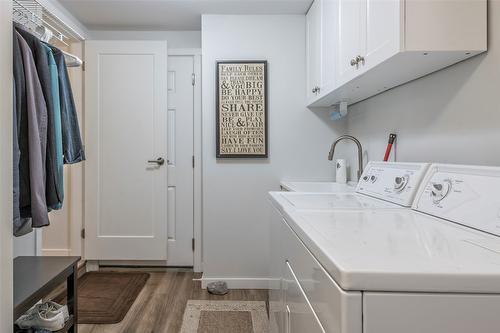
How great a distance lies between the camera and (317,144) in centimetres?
262

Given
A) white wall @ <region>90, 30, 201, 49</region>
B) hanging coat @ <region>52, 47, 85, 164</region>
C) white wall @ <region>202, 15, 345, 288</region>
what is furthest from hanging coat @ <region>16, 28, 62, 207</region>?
white wall @ <region>90, 30, 201, 49</region>

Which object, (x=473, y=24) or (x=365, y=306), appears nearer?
(x=365, y=306)

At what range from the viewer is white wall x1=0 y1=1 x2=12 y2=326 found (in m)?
1.01

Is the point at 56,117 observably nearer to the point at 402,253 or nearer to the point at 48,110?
the point at 48,110

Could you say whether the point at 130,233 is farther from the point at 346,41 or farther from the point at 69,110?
the point at 346,41

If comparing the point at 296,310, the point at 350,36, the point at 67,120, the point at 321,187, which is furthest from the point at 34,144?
Result: the point at 321,187

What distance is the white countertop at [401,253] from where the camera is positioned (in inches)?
20.1

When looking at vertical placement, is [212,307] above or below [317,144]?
below

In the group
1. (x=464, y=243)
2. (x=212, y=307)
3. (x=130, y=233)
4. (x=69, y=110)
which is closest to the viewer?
(x=464, y=243)

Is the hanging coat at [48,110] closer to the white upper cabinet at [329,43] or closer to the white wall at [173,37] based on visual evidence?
the white upper cabinet at [329,43]

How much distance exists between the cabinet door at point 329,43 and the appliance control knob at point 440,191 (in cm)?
95

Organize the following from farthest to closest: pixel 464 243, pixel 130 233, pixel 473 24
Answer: pixel 130 233 → pixel 473 24 → pixel 464 243

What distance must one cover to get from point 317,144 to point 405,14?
1.58m

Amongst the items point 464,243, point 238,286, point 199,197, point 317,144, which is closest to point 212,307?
point 238,286
